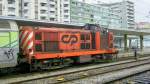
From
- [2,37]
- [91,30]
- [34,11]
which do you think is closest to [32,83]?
[2,37]

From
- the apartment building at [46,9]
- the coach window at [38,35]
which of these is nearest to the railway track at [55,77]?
the coach window at [38,35]

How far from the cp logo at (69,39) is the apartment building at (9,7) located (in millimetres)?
60877

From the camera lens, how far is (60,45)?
Result: 19.8 meters

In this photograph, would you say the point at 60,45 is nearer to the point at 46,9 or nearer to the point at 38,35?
the point at 38,35

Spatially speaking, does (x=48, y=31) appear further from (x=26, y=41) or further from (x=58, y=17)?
(x=58, y=17)

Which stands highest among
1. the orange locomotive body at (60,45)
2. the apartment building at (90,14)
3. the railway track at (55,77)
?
the apartment building at (90,14)

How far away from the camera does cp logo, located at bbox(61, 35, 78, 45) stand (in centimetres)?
2020

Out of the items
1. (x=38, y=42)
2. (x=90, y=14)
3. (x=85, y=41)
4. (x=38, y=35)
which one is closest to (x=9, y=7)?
(x=90, y=14)

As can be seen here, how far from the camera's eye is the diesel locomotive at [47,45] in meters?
16.0

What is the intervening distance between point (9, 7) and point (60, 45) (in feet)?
214

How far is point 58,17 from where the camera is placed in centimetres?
9588

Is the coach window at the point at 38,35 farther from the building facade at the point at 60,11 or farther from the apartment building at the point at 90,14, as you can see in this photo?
the apartment building at the point at 90,14

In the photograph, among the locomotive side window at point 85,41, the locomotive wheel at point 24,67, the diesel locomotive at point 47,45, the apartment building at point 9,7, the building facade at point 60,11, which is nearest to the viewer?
the diesel locomotive at point 47,45

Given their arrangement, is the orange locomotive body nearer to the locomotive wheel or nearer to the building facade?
the locomotive wheel
